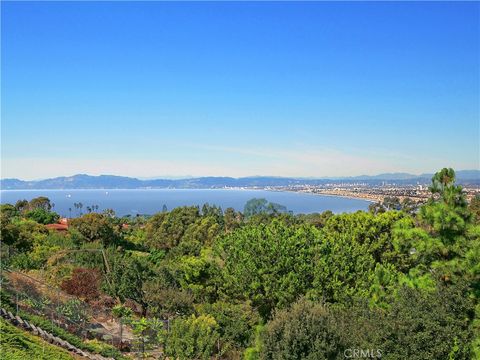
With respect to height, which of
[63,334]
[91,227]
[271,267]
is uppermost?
[271,267]

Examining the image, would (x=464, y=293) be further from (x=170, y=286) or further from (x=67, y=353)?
(x=170, y=286)

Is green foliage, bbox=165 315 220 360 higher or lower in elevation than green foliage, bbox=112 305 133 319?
higher

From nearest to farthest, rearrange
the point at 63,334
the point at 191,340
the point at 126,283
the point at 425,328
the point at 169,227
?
1. the point at 425,328
2. the point at 191,340
3. the point at 63,334
4. the point at 126,283
5. the point at 169,227

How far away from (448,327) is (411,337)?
0.88m

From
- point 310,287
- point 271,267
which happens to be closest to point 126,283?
point 271,267

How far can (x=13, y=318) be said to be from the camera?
1370 centimetres

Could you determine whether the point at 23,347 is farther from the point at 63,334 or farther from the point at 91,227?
the point at 91,227

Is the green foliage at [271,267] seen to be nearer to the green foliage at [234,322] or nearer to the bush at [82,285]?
the green foliage at [234,322]

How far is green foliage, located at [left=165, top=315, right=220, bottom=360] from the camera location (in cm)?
1323

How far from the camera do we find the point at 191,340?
1323 centimetres

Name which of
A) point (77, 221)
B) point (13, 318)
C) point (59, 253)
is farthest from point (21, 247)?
point (13, 318)

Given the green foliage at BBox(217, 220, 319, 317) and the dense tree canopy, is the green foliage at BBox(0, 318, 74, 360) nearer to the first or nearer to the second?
A: the dense tree canopy

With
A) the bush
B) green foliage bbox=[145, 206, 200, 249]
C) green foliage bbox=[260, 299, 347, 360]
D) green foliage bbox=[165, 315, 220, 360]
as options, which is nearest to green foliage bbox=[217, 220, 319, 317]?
green foliage bbox=[165, 315, 220, 360]

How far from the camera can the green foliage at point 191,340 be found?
13.2 m
